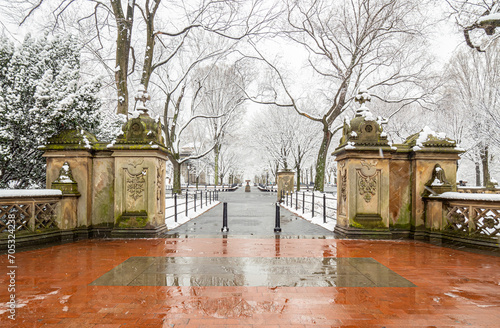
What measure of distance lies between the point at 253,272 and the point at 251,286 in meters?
0.71

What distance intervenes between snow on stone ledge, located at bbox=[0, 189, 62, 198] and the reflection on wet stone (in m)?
3.09

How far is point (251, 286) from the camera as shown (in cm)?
470

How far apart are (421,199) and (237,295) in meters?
6.58

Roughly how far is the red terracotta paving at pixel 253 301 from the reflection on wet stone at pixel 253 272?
0.22 metres

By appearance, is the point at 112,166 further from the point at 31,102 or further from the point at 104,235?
the point at 31,102

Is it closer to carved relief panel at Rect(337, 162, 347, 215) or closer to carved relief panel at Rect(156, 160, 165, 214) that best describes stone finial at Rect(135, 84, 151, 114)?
carved relief panel at Rect(156, 160, 165, 214)

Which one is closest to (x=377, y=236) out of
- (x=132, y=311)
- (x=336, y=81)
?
(x=132, y=311)

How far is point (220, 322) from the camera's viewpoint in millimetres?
3557

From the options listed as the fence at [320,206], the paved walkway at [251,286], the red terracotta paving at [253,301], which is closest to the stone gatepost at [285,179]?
the fence at [320,206]

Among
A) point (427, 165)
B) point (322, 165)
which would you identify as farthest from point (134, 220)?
point (322, 165)

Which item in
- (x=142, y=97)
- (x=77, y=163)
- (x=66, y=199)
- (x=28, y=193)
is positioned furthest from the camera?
(x=142, y=97)

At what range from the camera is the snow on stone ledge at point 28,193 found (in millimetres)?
6802

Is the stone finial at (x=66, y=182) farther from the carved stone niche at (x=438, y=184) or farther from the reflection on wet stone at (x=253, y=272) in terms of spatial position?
the carved stone niche at (x=438, y=184)

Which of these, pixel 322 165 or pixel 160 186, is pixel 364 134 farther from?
pixel 322 165
